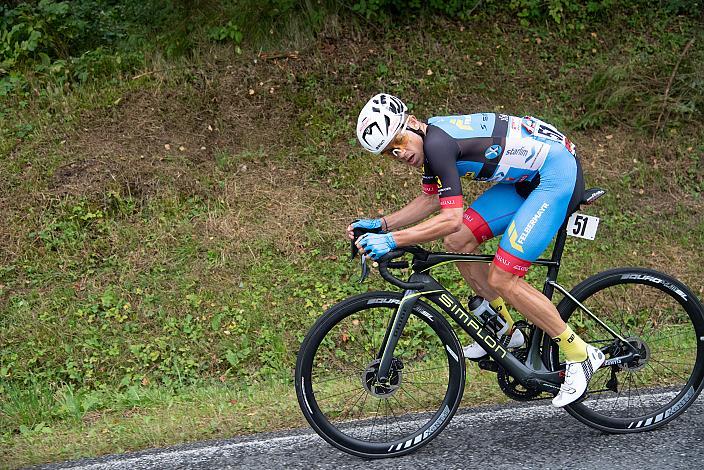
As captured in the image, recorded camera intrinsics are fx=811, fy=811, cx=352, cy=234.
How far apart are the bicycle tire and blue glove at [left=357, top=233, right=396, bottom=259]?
1.14m

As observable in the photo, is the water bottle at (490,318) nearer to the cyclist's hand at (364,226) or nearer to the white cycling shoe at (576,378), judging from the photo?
the white cycling shoe at (576,378)

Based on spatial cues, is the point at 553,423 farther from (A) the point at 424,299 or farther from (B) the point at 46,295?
(B) the point at 46,295

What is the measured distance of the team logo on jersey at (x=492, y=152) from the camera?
444 centimetres

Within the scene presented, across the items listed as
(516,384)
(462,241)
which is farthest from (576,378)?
(462,241)

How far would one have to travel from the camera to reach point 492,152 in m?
4.44

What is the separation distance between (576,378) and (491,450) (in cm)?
62

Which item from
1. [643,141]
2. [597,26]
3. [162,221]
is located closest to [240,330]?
[162,221]

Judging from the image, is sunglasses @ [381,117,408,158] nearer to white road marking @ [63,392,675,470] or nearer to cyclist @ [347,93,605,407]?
cyclist @ [347,93,605,407]

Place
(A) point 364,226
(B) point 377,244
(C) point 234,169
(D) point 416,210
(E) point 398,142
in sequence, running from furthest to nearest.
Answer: (C) point 234,169 < (D) point 416,210 < (A) point 364,226 < (E) point 398,142 < (B) point 377,244

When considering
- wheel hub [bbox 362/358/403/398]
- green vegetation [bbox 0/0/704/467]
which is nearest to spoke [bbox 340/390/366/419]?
green vegetation [bbox 0/0/704/467]

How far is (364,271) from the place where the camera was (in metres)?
4.44

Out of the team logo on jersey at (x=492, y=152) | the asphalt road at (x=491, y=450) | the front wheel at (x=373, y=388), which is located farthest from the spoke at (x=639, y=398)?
the team logo on jersey at (x=492, y=152)

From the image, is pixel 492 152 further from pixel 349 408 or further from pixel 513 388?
pixel 349 408

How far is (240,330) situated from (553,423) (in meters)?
3.05
